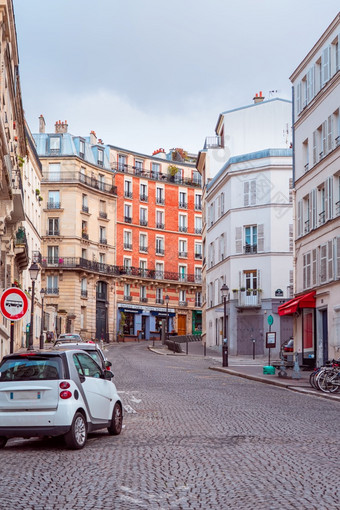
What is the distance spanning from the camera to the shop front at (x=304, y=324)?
114 ft

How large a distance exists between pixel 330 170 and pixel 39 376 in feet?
77.4

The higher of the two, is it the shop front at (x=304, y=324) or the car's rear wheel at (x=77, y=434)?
the shop front at (x=304, y=324)

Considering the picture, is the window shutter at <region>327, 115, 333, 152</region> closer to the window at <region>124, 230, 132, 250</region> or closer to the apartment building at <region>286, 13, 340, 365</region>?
the apartment building at <region>286, 13, 340, 365</region>

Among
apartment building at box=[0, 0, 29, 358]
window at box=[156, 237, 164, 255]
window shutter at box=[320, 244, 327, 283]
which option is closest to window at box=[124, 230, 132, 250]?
window at box=[156, 237, 164, 255]

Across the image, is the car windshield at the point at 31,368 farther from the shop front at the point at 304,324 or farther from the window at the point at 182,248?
the window at the point at 182,248

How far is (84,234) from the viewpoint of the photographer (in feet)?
268

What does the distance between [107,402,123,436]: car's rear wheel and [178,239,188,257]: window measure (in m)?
78.5

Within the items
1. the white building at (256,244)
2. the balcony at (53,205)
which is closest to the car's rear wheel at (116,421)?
the white building at (256,244)

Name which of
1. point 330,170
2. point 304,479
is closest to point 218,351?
point 330,170

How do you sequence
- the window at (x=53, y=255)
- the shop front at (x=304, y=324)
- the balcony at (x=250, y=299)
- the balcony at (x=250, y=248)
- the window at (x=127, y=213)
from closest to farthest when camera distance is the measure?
the shop front at (x=304, y=324)
the balcony at (x=250, y=299)
the balcony at (x=250, y=248)
the window at (x=53, y=255)
the window at (x=127, y=213)

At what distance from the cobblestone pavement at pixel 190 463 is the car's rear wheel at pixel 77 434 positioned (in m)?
0.13

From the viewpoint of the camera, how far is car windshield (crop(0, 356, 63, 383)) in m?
11.7

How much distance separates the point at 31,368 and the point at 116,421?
2096 mm

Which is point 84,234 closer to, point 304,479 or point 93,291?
point 93,291
